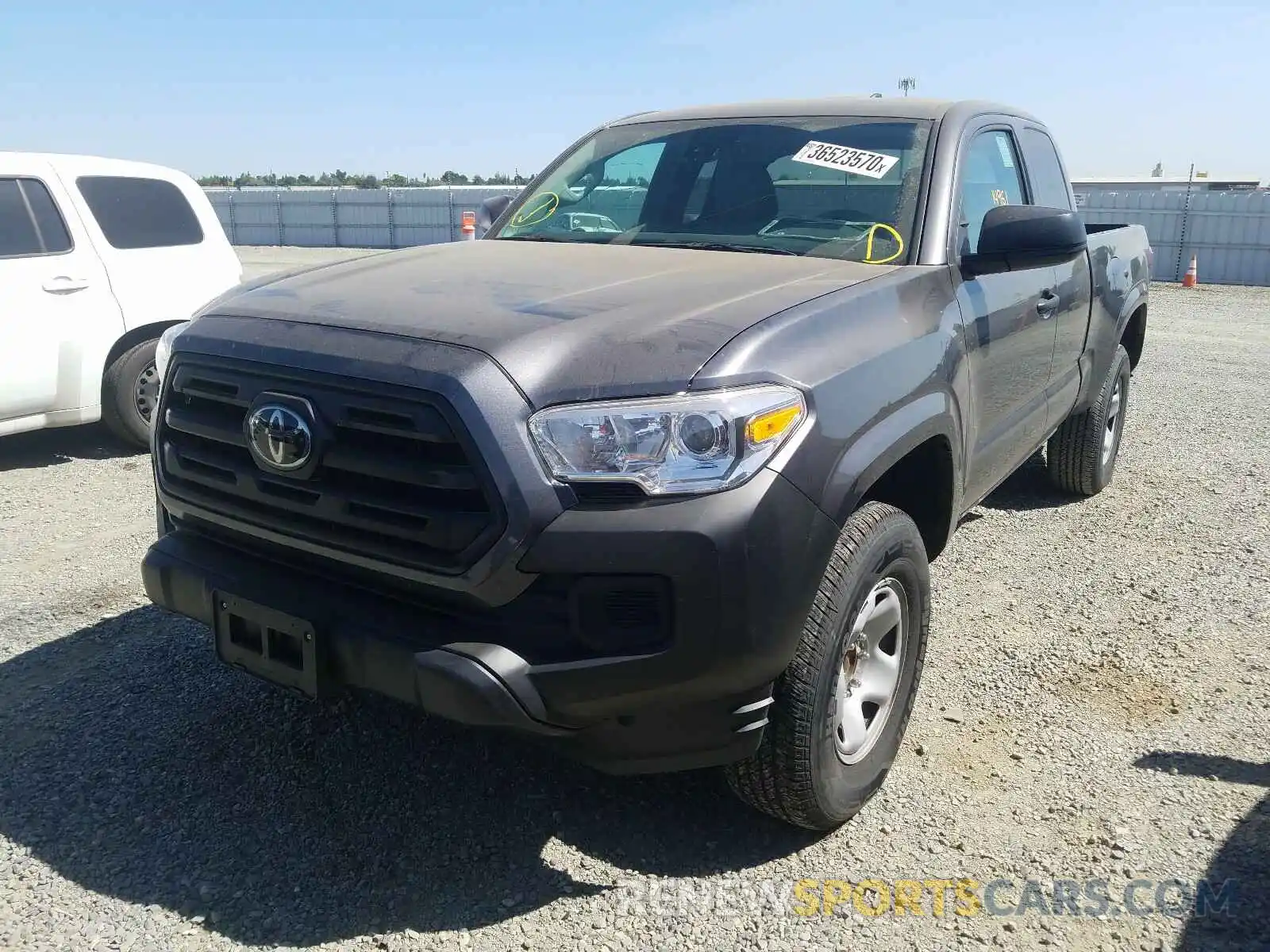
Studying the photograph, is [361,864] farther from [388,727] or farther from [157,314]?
[157,314]

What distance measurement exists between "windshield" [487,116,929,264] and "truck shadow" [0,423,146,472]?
3.84 metres

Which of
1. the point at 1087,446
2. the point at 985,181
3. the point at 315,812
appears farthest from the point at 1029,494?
the point at 315,812

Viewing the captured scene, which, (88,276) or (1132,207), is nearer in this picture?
(88,276)

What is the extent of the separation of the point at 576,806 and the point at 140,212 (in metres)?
5.35

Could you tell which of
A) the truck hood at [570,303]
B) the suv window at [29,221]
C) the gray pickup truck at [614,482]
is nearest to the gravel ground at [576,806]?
the gray pickup truck at [614,482]

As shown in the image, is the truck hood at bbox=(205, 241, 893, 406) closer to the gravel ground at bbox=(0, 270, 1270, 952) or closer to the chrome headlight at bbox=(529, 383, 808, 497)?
the chrome headlight at bbox=(529, 383, 808, 497)

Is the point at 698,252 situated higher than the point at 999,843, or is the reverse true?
the point at 698,252

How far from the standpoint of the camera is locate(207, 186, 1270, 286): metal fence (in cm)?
1975

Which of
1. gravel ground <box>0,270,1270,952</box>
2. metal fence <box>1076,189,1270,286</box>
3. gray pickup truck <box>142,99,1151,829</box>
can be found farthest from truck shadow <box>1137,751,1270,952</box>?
metal fence <box>1076,189,1270,286</box>

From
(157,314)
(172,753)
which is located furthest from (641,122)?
(157,314)

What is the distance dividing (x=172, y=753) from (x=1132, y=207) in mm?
21930

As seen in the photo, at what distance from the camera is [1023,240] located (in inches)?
123

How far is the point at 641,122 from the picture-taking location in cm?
421

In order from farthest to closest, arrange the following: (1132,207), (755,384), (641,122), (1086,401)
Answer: (1132,207) → (1086,401) → (641,122) → (755,384)
